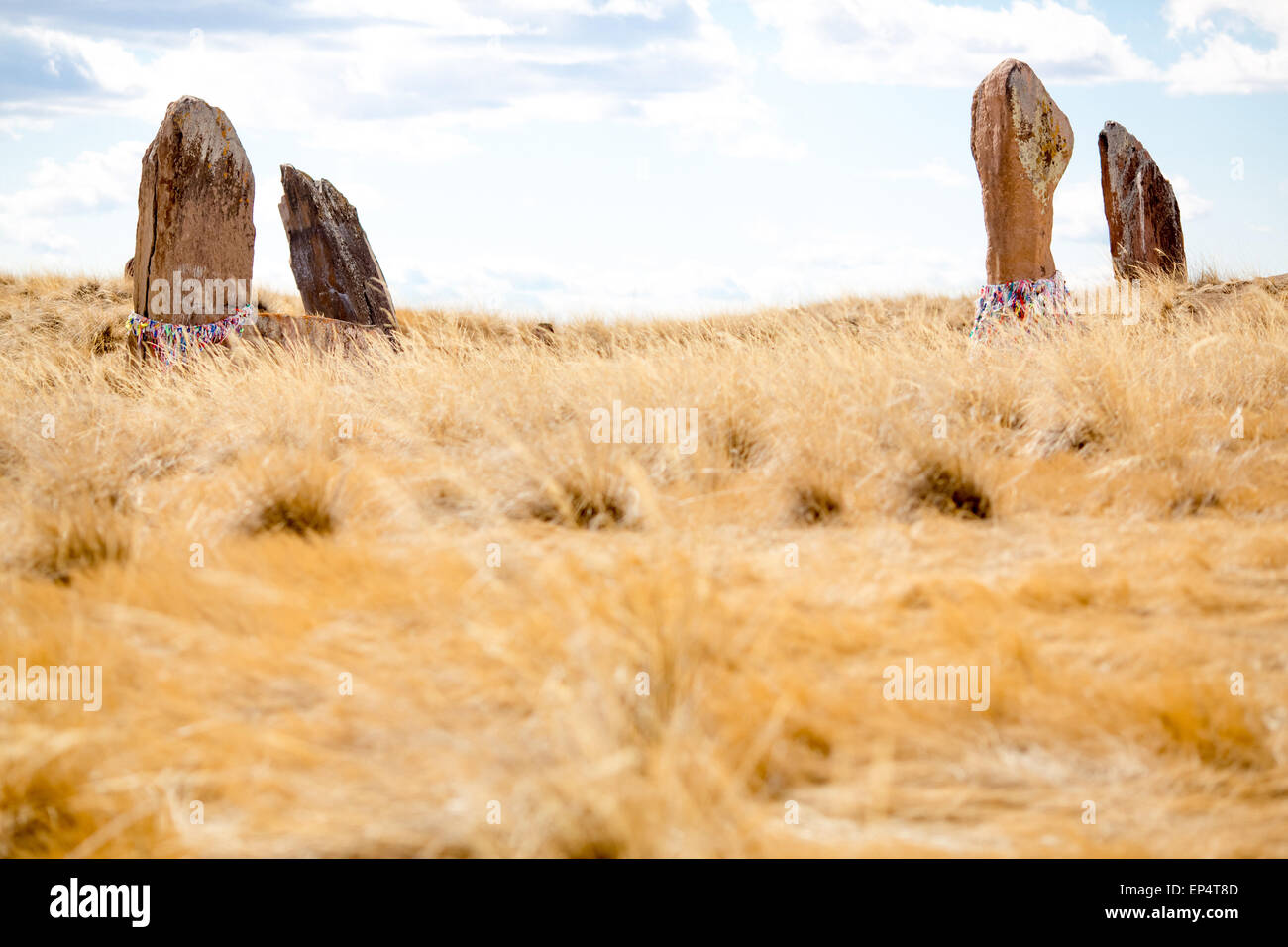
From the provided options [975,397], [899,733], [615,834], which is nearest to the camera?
[615,834]

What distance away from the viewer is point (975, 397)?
200 inches

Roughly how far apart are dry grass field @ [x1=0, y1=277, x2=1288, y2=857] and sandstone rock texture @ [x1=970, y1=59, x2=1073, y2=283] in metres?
3.54

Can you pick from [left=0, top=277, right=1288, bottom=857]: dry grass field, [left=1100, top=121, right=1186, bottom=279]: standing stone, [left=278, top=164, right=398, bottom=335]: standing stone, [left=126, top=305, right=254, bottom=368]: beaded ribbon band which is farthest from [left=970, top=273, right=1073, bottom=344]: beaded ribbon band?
[left=1100, top=121, right=1186, bottom=279]: standing stone

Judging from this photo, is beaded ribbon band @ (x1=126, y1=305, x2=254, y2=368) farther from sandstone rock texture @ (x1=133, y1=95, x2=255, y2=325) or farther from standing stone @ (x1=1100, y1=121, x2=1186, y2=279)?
standing stone @ (x1=1100, y1=121, x2=1186, y2=279)

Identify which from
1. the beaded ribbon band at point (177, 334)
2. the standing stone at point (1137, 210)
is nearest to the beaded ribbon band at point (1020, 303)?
the beaded ribbon band at point (177, 334)

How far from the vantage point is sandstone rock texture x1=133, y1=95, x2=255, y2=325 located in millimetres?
8523

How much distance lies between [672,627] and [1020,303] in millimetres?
6980

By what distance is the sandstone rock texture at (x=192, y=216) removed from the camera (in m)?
8.52

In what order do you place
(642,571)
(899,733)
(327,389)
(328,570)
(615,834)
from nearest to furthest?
(615,834) < (899,733) < (642,571) < (328,570) < (327,389)
